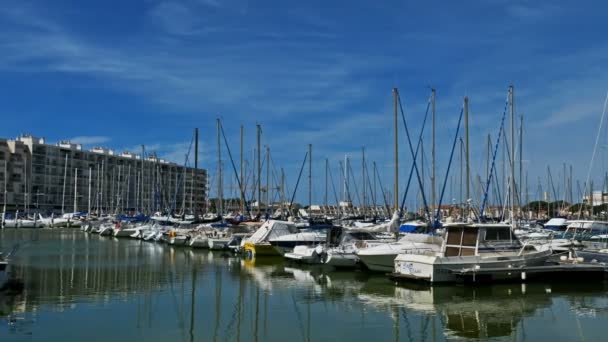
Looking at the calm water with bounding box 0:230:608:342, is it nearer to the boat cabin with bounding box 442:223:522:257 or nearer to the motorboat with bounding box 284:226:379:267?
the motorboat with bounding box 284:226:379:267

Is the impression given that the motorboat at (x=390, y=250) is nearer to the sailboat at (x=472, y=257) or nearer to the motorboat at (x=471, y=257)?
the motorboat at (x=471, y=257)

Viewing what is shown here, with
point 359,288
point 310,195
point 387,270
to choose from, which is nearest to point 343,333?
point 359,288

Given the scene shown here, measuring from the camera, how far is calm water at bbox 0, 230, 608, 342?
18.3m

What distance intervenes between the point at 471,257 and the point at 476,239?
3.74 feet

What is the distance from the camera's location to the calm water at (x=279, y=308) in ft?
60.1

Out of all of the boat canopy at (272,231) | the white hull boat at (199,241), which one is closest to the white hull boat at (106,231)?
the white hull boat at (199,241)

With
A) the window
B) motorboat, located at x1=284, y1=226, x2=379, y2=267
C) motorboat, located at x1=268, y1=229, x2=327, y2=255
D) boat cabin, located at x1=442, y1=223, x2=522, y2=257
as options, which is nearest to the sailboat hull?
motorboat, located at x1=268, y1=229, x2=327, y2=255

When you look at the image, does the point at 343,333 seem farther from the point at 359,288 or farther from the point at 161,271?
the point at 161,271

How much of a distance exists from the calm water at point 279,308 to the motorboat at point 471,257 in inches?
32.1

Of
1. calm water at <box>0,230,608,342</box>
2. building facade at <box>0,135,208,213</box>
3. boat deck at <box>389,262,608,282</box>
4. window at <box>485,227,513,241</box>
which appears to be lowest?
calm water at <box>0,230,608,342</box>

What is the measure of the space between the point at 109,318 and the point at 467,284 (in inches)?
639

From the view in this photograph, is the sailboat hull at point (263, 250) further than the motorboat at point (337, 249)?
Yes

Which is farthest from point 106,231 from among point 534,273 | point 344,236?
point 534,273

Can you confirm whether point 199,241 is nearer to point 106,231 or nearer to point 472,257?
point 472,257
